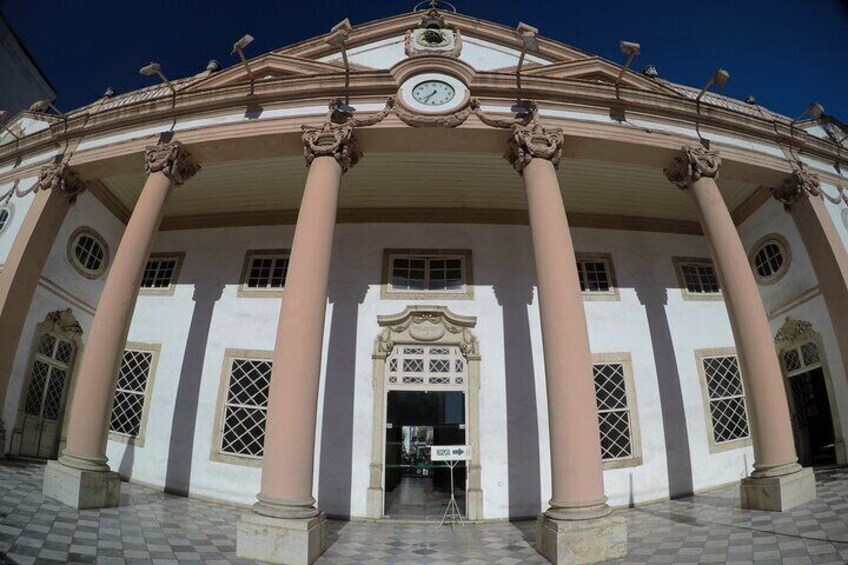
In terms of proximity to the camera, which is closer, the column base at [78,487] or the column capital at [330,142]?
the column base at [78,487]

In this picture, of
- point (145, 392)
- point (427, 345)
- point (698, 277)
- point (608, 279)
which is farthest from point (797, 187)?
point (145, 392)

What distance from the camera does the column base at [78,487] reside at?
5.34 metres

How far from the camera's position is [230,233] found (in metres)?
9.95

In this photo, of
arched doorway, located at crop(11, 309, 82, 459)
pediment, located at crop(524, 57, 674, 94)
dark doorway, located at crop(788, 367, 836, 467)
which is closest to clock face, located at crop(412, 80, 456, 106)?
pediment, located at crop(524, 57, 674, 94)

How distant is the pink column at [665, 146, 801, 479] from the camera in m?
5.74

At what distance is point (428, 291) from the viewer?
8.91 m

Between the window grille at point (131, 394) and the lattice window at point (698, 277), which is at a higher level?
the lattice window at point (698, 277)

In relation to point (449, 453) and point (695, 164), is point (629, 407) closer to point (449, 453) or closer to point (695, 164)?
point (449, 453)

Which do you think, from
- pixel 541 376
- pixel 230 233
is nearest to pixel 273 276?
pixel 230 233

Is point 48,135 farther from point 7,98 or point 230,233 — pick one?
point 230,233

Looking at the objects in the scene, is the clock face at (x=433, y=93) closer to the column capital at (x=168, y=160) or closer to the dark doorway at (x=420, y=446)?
the column capital at (x=168, y=160)

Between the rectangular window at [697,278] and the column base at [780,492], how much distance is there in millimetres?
4427

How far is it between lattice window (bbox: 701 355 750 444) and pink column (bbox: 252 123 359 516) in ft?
26.0

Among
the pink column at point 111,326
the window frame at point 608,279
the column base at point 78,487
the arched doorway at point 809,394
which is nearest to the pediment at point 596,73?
the window frame at point 608,279
